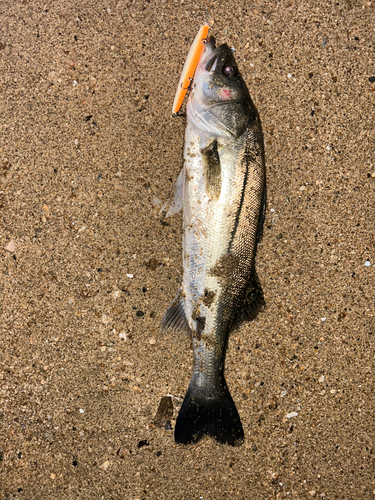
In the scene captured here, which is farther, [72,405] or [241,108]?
[72,405]

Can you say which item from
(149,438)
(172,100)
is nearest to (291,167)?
(172,100)

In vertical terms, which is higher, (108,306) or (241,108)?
(241,108)

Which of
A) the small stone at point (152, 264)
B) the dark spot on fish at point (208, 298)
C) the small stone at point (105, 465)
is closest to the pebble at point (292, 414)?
the dark spot on fish at point (208, 298)

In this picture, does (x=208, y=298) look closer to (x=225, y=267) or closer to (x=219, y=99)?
(x=225, y=267)

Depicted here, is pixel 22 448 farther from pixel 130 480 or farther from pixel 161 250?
pixel 161 250

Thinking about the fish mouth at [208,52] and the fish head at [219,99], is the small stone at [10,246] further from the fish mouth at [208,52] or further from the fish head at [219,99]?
the fish mouth at [208,52]

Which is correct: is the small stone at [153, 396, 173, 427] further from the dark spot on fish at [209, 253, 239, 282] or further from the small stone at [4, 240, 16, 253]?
the small stone at [4, 240, 16, 253]
